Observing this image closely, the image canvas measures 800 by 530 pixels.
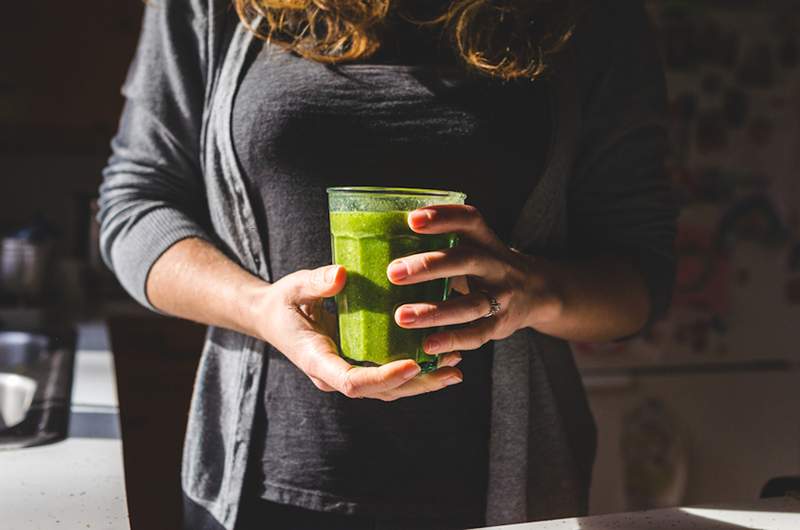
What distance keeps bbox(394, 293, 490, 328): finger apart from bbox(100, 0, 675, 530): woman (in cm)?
16

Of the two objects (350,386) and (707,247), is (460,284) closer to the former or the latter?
(350,386)

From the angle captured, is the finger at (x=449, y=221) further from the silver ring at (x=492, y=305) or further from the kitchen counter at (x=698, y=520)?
the kitchen counter at (x=698, y=520)

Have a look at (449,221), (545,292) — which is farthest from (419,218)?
(545,292)

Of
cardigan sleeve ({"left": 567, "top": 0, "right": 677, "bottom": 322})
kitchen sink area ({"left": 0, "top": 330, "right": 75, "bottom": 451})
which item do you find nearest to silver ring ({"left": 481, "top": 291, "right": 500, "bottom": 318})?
cardigan sleeve ({"left": 567, "top": 0, "right": 677, "bottom": 322})

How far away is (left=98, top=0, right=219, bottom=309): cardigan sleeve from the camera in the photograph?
3.48 feet

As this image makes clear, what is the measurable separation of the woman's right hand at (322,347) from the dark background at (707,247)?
1738 mm

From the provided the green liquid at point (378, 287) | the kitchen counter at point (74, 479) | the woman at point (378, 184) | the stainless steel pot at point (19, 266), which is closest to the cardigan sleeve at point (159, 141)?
the woman at point (378, 184)

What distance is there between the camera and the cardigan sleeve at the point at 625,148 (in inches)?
43.3

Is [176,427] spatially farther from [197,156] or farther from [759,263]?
[759,263]

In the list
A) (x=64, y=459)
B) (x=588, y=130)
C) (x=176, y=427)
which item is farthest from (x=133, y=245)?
(x=176, y=427)

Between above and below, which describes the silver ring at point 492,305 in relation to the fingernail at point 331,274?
below

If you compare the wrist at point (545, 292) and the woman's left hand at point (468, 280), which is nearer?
the woman's left hand at point (468, 280)

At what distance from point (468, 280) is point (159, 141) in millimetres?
466

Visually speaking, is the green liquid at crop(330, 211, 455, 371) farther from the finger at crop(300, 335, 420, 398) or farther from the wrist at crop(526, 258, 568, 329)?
the wrist at crop(526, 258, 568, 329)
